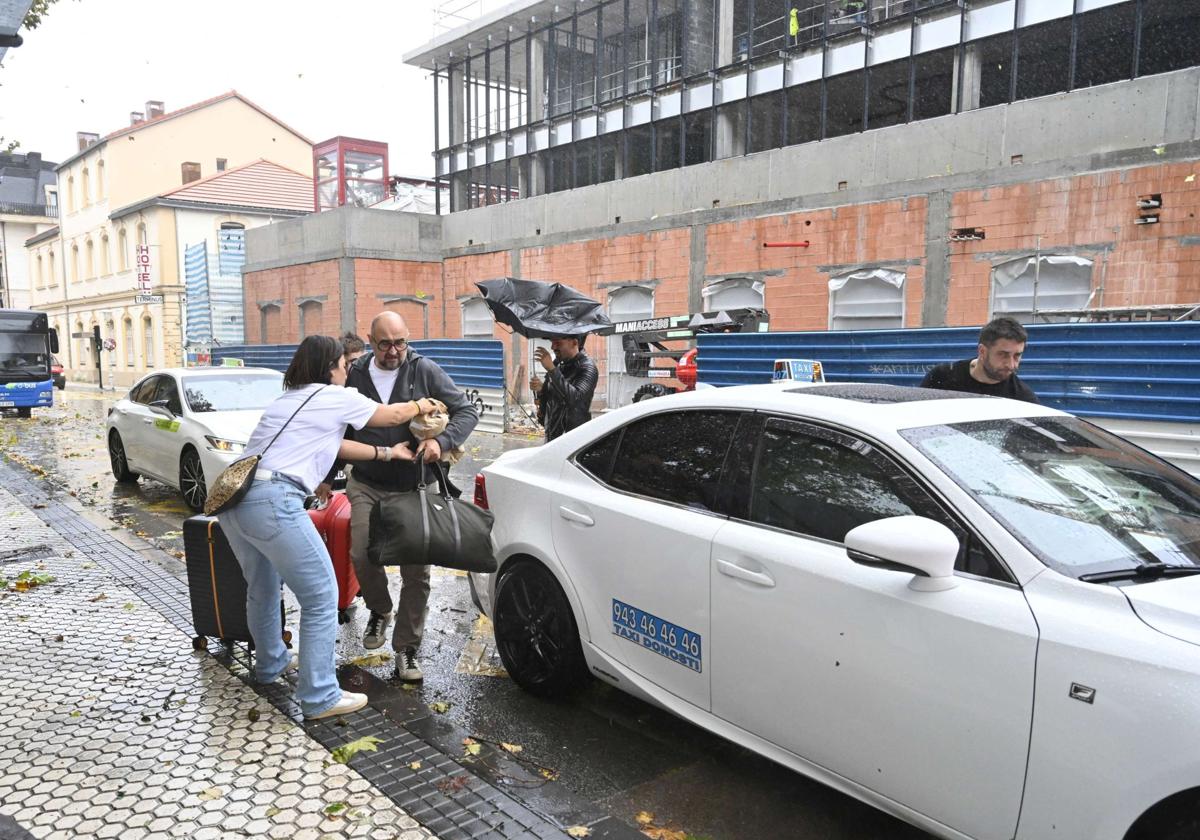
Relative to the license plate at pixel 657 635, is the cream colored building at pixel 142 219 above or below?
above

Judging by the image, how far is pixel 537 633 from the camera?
13.4 ft

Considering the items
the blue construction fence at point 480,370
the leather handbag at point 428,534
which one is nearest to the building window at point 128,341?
the blue construction fence at point 480,370

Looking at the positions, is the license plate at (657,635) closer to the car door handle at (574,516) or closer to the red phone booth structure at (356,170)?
the car door handle at (574,516)

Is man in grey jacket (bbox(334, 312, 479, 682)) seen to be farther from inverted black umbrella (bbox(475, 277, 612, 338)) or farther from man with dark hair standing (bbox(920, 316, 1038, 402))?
inverted black umbrella (bbox(475, 277, 612, 338))

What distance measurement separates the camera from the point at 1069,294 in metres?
13.2

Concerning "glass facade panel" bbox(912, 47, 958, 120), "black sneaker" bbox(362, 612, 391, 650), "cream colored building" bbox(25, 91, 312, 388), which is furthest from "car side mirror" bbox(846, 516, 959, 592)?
"cream colored building" bbox(25, 91, 312, 388)

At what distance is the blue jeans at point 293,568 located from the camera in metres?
3.69

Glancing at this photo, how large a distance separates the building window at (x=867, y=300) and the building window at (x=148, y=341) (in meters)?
30.7

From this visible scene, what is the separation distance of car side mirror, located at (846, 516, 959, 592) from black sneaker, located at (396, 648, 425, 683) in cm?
272

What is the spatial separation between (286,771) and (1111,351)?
932cm

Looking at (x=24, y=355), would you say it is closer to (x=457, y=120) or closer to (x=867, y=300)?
(x=457, y=120)

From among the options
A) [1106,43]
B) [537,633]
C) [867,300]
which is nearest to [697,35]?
[1106,43]

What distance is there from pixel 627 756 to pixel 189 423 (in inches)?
275

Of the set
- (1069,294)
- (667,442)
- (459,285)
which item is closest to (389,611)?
(667,442)
